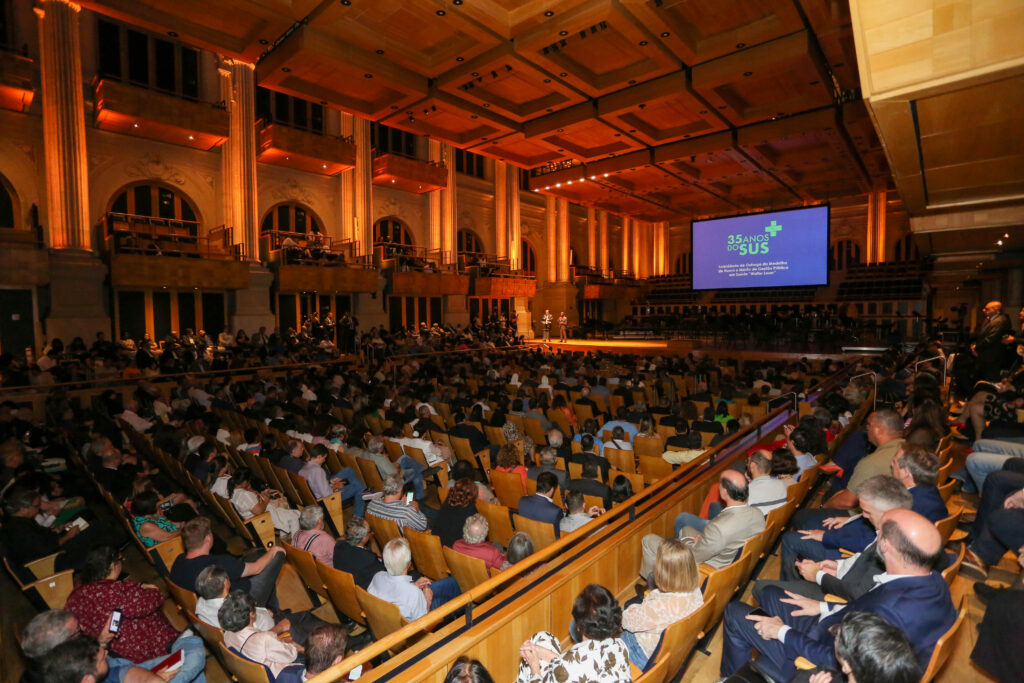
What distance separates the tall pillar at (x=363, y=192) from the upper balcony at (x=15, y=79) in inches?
341

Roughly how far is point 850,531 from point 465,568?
218 cm

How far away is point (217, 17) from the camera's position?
27.5ft

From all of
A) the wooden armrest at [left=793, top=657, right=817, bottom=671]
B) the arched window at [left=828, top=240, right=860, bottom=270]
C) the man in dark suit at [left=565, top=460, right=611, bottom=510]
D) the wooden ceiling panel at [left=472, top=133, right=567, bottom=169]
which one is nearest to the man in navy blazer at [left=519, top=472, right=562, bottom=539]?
the man in dark suit at [left=565, top=460, right=611, bottom=510]

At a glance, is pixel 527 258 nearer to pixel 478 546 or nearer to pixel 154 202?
pixel 154 202

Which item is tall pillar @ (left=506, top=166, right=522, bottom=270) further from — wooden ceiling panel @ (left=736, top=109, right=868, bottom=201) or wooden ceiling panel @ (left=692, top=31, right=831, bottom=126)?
wooden ceiling panel @ (left=692, top=31, right=831, bottom=126)

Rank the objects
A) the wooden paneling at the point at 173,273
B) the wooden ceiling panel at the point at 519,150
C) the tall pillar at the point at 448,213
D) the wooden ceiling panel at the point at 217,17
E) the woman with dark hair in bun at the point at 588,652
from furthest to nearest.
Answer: the tall pillar at the point at 448,213 < the wooden ceiling panel at the point at 519,150 < the wooden paneling at the point at 173,273 < the wooden ceiling panel at the point at 217,17 < the woman with dark hair in bun at the point at 588,652

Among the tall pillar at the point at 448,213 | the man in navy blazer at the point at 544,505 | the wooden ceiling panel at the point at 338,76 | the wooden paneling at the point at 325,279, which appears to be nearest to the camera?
the man in navy blazer at the point at 544,505

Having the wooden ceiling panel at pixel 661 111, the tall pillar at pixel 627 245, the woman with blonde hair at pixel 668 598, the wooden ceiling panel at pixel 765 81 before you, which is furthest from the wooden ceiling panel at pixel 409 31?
the tall pillar at pixel 627 245

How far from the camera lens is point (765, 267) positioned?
1666cm

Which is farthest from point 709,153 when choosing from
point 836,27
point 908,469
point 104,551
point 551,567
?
point 104,551

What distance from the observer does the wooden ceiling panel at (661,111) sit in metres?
10.8

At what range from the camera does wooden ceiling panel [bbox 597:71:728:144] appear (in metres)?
10.8

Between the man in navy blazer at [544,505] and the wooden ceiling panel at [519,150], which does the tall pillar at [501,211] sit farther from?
the man in navy blazer at [544,505]

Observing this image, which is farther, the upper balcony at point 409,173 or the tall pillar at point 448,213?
the tall pillar at point 448,213
